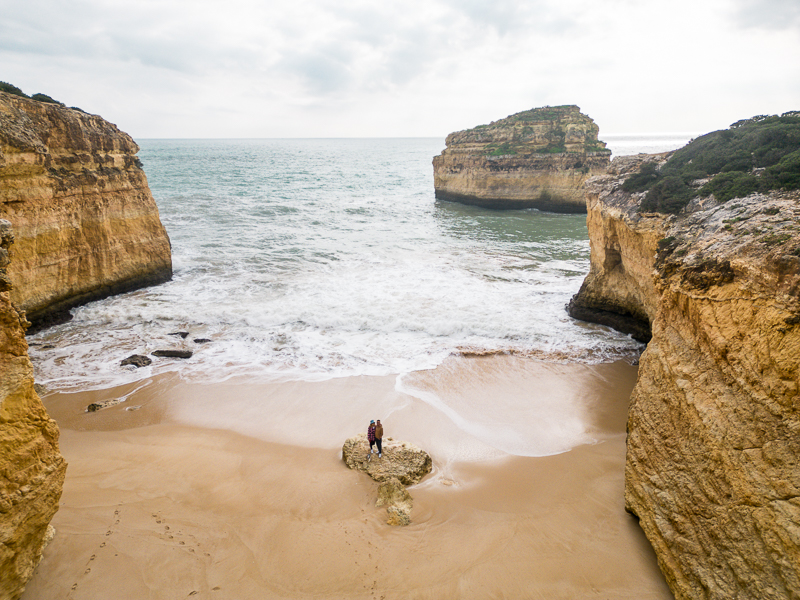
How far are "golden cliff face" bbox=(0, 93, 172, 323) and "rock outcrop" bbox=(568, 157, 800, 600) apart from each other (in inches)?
529

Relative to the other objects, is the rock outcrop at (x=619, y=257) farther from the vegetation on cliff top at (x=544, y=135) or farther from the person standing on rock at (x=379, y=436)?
the vegetation on cliff top at (x=544, y=135)

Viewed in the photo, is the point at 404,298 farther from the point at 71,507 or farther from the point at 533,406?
the point at 71,507

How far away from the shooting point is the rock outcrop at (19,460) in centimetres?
420

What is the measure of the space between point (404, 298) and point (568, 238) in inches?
585

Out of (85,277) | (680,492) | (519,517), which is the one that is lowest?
(519,517)

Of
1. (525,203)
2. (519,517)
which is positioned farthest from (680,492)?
(525,203)

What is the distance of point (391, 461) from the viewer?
7172 millimetres

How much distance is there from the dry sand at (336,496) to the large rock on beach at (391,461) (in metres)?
0.18

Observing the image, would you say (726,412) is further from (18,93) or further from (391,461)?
(18,93)

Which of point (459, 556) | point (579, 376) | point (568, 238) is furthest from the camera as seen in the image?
point (568, 238)

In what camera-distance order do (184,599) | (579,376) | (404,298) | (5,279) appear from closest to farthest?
(5,279)
(184,599)
(579,376)
(404,298)

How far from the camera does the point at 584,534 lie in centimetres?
585

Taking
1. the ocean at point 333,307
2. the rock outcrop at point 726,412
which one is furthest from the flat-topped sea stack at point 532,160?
the rock outcrop at point 726,412

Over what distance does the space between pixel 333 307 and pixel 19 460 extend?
34.1 feet
